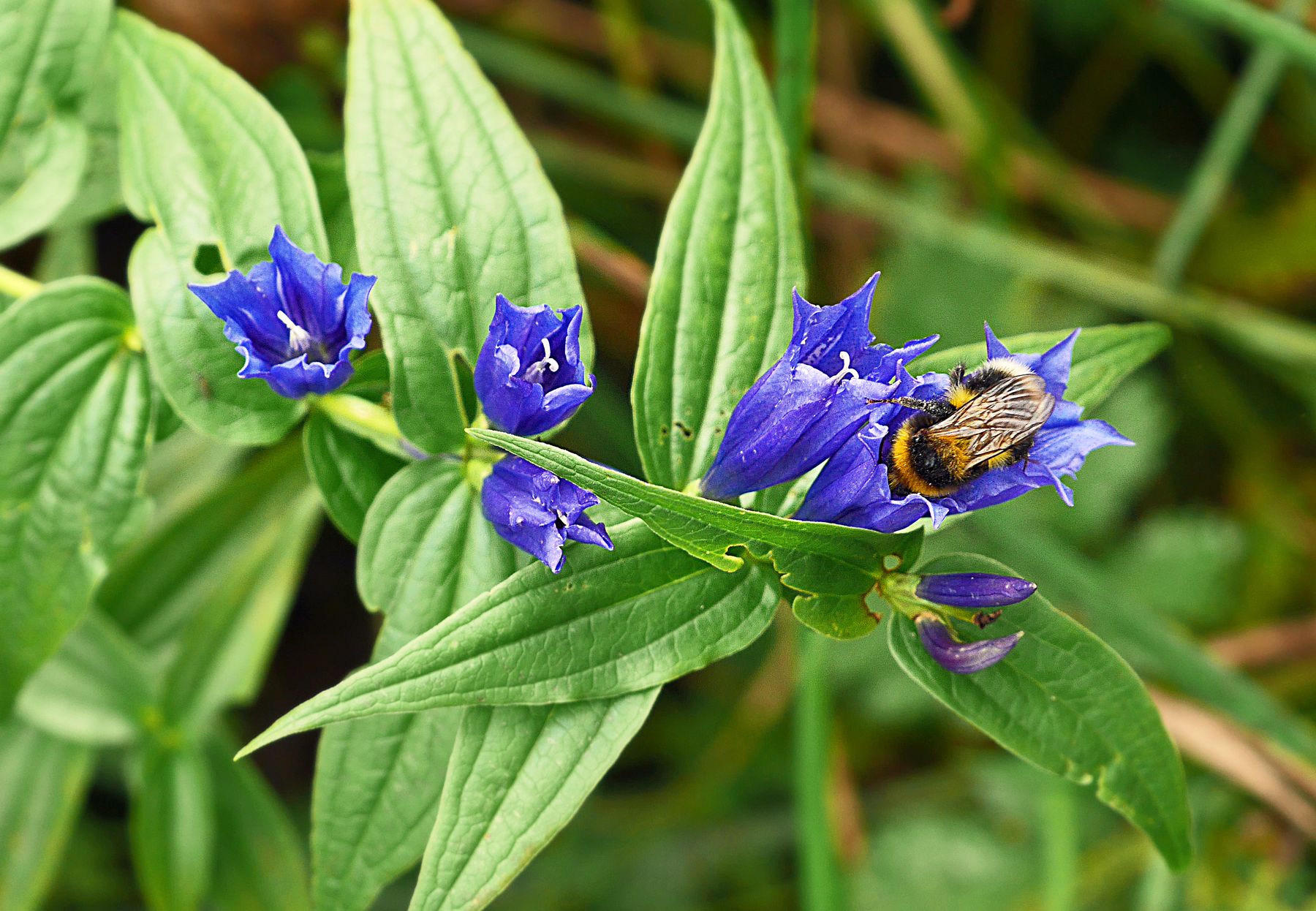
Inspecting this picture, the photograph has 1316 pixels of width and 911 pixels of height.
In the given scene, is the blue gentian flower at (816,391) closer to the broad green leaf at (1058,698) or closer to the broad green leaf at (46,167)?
the broad green leaf at (1058,698)

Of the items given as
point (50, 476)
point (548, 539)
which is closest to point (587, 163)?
point (50, 476)

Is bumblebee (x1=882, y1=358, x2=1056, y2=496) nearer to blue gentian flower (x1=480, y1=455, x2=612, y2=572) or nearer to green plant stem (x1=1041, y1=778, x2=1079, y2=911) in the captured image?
blue gentian flower (x1=480, y1=455, x2=612, y2=572)

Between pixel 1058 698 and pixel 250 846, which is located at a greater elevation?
pixel 1058 698

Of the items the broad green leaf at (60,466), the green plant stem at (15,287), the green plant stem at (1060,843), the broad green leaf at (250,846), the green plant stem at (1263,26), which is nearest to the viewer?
the broad green leaf at (60,466)

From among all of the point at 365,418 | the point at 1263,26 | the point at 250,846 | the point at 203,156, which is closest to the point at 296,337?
the point at 365,418

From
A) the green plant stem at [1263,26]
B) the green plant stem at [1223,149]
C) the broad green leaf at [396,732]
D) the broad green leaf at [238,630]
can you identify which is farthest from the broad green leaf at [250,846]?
the green plant stem at [1223,149]

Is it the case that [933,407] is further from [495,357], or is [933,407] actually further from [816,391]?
[495,357]
